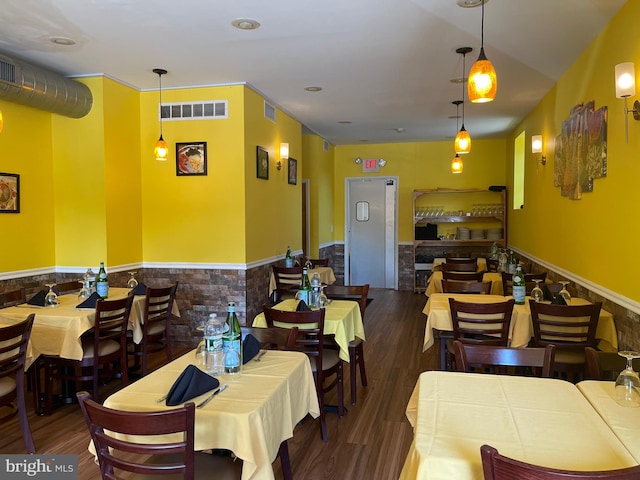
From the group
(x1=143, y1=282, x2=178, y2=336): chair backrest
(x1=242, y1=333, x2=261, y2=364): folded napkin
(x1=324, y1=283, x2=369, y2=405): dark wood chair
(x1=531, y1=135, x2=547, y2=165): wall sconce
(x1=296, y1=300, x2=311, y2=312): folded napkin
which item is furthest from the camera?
(x1=531, y1=135, x2=547, y2=165): wall sconce

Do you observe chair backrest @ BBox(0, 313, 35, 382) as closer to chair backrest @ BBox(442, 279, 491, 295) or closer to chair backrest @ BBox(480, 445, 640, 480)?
chair backrest @ BBox(480, 445, 640, 480)

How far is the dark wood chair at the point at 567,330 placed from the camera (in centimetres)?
345

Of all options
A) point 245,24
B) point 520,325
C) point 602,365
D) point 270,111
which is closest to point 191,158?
point 270,111

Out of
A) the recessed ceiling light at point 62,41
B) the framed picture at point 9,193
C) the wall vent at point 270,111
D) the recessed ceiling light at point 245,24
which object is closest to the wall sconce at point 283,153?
the wall vent at point 270,111

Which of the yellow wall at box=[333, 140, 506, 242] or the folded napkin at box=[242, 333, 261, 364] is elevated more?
the yellow wall at box=[333, 140, 506, 242]

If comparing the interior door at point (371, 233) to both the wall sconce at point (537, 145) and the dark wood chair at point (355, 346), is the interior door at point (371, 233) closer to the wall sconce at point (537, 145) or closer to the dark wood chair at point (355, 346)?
the wall sconce at point (537, 145)

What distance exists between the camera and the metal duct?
439 cm

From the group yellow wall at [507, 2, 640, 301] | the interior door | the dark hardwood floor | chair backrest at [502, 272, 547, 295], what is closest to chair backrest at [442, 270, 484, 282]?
chair backrest at [502, 272, 547, 295]

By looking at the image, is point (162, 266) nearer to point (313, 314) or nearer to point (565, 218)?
point (313, 314)

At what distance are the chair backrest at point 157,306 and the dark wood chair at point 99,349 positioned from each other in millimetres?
253

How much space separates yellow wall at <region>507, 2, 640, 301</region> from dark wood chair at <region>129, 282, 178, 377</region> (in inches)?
148

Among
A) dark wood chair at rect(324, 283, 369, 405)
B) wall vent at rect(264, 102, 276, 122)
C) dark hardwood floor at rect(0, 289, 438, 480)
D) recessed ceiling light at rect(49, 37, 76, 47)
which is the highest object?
recessed ceiling light at rect(49, 37, 76, 47)

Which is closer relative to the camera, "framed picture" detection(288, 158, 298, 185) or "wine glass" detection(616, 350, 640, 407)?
"wine glass" detection(616, 350, 640, 407)

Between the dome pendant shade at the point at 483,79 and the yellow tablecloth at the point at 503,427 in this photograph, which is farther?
the dome pendant shade at the point at 483,79
